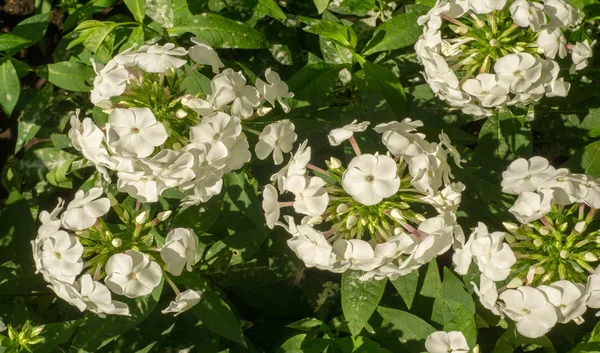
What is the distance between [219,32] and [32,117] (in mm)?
1791

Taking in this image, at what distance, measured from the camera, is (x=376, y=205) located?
11.4 feet

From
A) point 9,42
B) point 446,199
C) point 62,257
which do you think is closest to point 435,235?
point 446,199

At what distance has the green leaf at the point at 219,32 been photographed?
13.4 ft

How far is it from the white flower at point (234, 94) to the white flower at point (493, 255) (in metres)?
1.43

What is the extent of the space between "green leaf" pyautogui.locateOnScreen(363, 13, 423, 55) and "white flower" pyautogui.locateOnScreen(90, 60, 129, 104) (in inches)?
64.5

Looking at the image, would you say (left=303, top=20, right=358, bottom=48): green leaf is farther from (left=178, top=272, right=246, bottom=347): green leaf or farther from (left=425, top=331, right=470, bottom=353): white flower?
(left=425, top=331, right=470, bottom=353): white flower

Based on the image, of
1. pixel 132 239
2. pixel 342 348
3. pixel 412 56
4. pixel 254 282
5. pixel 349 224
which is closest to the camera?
pixel 349 224

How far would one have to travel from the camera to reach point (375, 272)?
11.4ft

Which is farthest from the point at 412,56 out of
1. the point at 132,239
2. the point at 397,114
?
the point at 132,239

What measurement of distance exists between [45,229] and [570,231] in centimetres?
299

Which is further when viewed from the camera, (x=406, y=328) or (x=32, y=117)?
(x=32, y=117)

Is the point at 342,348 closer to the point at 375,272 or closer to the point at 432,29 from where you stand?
the point at 375,272

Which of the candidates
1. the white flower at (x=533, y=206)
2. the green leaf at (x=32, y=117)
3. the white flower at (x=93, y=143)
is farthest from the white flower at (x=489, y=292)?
the green leaf at (x=32, y=117)

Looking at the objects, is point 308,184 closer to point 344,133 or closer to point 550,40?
point 344,133
